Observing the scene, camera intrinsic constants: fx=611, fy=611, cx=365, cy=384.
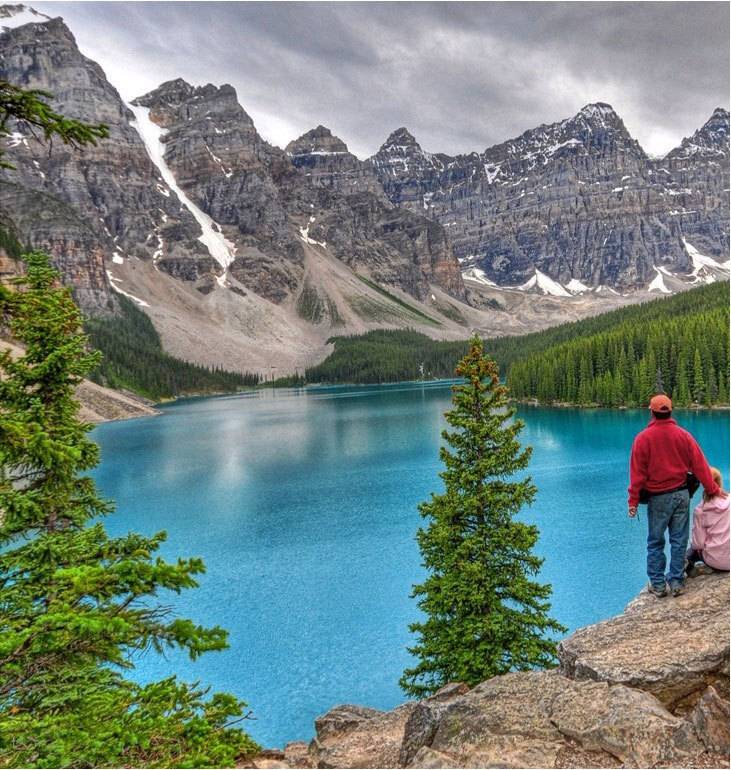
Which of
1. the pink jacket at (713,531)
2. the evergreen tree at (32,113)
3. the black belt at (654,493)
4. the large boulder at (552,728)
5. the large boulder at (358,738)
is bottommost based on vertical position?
the large boulder at (358,738)

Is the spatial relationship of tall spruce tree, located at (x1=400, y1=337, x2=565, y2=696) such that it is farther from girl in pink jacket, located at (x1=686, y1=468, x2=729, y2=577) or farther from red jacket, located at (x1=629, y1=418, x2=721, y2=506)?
red jacket, located at (x1=629, y1=418, x2=721, y2=506)

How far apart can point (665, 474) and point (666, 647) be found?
2.85m

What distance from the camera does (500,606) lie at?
17406 mm

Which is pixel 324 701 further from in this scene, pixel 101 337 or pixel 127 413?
pixel 101 337

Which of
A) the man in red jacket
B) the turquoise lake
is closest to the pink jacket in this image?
the man in red jacket

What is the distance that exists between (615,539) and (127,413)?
11164 cm

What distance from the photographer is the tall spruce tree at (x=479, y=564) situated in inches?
663

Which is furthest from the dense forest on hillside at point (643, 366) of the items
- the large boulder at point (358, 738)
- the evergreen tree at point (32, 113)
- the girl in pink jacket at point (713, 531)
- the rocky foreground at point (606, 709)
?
the evergreen tree at point (32, 113)

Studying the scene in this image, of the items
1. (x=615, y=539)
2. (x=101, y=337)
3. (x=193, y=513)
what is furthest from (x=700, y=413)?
(x=101, y=337)

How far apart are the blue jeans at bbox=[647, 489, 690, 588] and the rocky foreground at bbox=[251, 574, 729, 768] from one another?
24.6 inches

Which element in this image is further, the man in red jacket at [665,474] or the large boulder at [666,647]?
the man in red jacket at [665,474]

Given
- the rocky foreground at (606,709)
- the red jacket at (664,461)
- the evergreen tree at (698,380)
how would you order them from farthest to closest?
the evergreen tree at (698,380) < the red jacket at (664,461) < the rocky foreground at (606,709)

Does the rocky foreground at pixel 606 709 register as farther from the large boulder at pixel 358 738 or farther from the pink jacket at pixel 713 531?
the pink jacket at pixel 713 531

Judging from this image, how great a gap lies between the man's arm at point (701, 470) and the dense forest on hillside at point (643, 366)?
9065 centimetres
